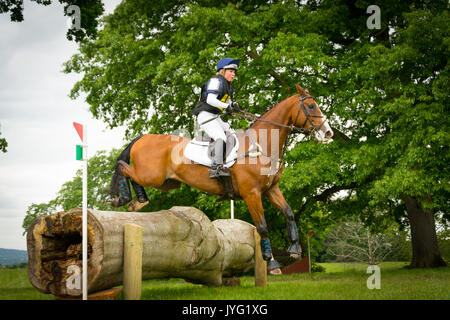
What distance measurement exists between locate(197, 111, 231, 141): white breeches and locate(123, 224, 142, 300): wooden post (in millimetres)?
1640

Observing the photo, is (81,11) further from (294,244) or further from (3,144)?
(294,244)

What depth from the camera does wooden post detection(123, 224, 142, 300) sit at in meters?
5.34

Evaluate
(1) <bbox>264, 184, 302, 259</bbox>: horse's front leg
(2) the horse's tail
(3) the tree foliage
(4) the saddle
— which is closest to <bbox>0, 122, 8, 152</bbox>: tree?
(3) the tree foliage

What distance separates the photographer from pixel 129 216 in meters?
5.73

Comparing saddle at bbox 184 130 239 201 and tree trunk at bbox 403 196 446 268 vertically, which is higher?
saddle at bbox 184 130 239 201

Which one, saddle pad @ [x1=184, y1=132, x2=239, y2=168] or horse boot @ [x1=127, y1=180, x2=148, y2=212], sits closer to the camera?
saddle pad @ [x1=184, y1=132, x2=239, y2=168]

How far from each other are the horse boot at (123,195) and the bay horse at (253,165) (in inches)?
1.2

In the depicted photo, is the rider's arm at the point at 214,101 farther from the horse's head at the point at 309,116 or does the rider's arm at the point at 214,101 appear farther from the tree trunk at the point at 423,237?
the tree trunk at the point at 423,237

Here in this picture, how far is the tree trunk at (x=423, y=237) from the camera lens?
14.8 metres

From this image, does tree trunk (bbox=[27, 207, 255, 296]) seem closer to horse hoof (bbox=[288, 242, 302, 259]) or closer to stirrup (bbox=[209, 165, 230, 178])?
stirrup (bbox=[209, 165, 230, 178])

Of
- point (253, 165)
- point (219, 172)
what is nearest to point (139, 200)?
point (219, 172)

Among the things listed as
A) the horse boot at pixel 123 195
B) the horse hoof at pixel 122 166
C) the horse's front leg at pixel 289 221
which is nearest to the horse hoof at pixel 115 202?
the horse boot at pixel 123 195
